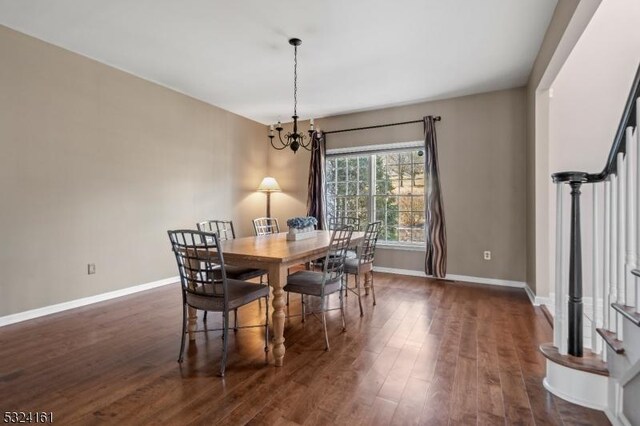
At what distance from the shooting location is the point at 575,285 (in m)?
1.85

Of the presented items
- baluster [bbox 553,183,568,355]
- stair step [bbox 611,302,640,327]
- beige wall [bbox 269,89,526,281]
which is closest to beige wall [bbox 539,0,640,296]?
beige wall [bbox 269,89,526,281]

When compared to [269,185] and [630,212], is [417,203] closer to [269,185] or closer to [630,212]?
[269,185]

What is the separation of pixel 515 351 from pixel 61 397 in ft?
10.0

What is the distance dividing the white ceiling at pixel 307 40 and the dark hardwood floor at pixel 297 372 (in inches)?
108

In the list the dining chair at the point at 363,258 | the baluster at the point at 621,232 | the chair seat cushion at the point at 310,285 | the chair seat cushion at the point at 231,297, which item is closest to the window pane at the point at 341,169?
the dining chair at the point at 363,258

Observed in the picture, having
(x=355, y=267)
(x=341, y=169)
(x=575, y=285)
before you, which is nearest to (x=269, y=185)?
(x=341, y=169)

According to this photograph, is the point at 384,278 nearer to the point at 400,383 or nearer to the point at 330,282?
the point at 330,282

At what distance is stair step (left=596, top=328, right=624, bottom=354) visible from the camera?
154 cm

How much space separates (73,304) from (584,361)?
4490 millimetres

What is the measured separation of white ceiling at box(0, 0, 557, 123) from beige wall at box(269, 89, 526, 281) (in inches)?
11.8

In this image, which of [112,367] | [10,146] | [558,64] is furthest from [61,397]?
[558,64]

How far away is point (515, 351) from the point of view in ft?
7.81

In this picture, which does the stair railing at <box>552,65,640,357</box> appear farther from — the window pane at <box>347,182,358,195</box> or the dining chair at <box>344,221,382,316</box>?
the window pane at <box>347,182,358,195</box>

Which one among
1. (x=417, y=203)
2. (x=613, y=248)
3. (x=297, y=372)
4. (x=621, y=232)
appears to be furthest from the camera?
(x=417, y=203)
